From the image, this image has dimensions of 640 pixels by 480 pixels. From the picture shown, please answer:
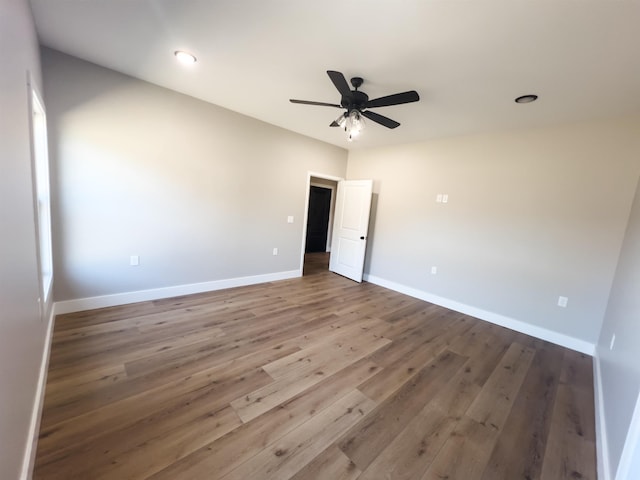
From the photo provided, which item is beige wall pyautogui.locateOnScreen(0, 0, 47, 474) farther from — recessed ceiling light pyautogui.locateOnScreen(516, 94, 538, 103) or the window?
recessed ceiling light pyautogui.locateOnScreen(516, 94, 538, 103)

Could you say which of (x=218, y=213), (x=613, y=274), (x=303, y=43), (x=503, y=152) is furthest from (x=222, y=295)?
(x=613, y=274)

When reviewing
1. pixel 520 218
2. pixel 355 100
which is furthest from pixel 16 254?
pixel 520 218

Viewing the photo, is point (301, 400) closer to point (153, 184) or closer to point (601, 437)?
point (601, 437)

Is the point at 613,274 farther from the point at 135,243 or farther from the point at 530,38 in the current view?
the point at 135,243

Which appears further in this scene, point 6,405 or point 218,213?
point 218,213

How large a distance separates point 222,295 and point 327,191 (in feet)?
14.9

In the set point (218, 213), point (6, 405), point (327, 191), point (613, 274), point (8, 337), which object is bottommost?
point (6, 405)

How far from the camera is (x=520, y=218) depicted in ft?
10.8

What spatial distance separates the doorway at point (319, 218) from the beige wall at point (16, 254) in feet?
17.6

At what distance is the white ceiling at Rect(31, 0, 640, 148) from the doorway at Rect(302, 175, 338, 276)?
13.5ft

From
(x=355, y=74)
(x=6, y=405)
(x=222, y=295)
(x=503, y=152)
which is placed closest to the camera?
(x=6, y=405)

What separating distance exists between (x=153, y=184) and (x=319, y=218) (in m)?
4.65

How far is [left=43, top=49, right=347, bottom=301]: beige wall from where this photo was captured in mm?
2615

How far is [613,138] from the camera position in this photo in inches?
107
